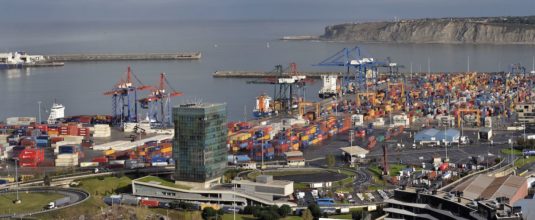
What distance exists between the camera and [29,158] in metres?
12.4

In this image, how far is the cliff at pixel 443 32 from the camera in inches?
1736

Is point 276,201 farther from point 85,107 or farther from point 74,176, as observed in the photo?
point 85,107

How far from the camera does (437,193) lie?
761 cm

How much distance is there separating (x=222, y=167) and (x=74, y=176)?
2.06 m

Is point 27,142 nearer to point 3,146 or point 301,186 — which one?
point 3,146

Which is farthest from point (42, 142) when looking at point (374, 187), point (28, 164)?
point (374, 187)

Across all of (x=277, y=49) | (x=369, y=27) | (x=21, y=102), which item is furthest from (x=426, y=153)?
(x=369, y=27)

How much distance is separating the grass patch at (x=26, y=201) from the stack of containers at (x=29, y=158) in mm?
2615

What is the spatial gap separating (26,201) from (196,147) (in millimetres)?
1987

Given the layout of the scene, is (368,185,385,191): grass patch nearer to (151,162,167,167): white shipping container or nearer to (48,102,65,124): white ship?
(151,162,167,167): white shipping container

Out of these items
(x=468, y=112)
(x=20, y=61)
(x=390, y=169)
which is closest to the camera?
(x=390, y=169)

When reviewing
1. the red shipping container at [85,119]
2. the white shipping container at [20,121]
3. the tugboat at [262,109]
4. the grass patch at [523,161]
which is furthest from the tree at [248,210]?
the tugboat at [262,109]

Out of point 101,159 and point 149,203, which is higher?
point 101,159

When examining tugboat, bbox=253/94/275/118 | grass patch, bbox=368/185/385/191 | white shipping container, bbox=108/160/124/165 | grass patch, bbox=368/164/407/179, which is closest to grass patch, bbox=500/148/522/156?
grass patch, bbox=368/164/407/179
